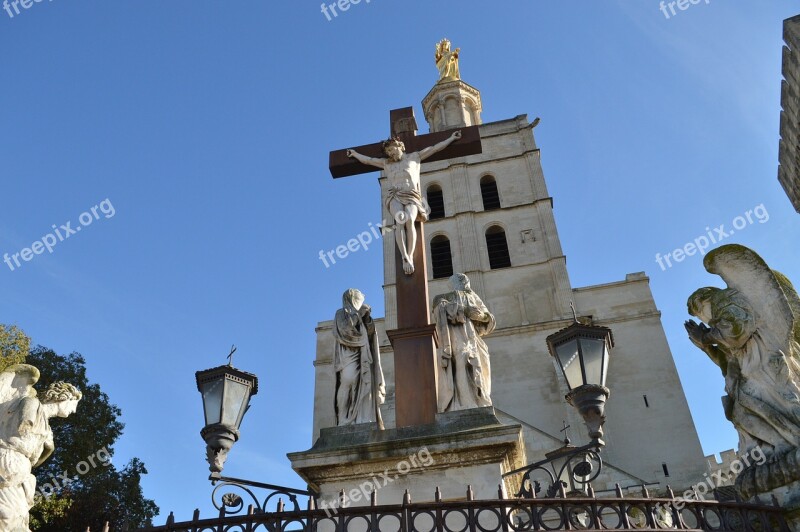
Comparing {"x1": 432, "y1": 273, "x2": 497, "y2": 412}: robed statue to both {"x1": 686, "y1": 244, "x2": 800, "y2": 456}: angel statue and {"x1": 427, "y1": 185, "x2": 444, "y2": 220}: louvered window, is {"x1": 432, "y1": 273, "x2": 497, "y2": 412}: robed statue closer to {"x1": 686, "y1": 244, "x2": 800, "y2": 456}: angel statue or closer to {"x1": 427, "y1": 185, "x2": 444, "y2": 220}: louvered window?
{"x1": 686, "y1": 244, "x2": 800, "y2": 456}: angel statue

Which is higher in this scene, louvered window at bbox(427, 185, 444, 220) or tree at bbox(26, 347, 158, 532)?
louvered window at bbox(427, 185, 444, 220)

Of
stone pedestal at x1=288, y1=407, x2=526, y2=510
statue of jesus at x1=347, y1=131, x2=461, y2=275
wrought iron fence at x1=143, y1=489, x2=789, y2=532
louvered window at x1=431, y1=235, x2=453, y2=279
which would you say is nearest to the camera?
wrought iron fence at x1=143, y1=489, x2=789, y2=532

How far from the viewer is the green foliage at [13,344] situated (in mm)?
19250

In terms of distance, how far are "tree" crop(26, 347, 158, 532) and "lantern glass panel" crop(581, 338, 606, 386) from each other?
17.5 metres

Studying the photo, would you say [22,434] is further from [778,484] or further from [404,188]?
[778,484]

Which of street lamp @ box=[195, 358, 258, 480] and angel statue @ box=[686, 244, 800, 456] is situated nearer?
angel statue @ box=[686, 244, 800, 456]

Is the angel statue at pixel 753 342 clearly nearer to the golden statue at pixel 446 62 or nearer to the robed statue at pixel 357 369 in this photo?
the robed statue at pixel 357 369

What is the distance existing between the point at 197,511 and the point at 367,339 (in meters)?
2.46

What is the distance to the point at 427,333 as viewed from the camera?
23.5 ft

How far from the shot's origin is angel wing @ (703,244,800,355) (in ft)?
19.6

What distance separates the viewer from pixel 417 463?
5.98 meters

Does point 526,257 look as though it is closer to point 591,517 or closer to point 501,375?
point 501,375
